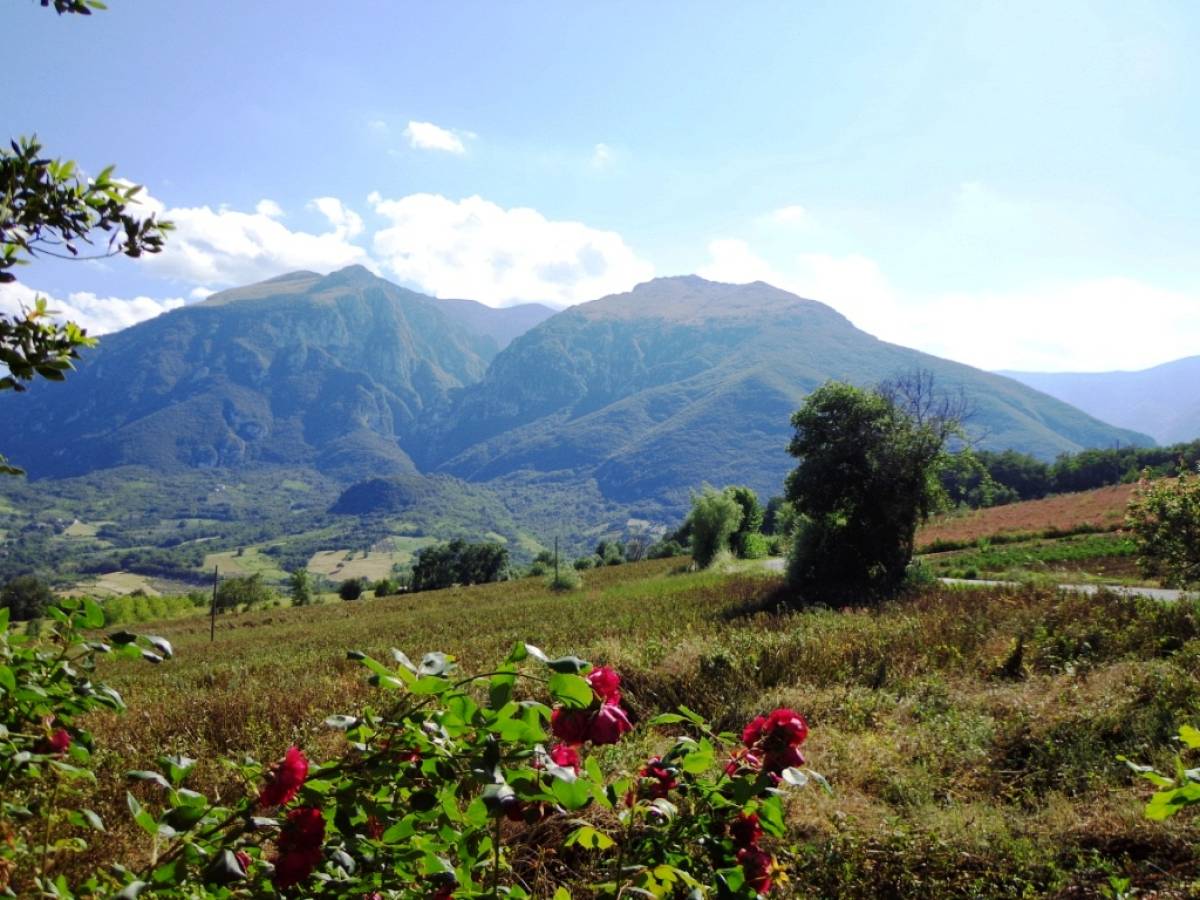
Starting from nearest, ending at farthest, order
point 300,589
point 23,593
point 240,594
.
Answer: point 23,593 < point 240,594 < point 300,589

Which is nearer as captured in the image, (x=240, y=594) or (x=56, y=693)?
(x=56, y=693)

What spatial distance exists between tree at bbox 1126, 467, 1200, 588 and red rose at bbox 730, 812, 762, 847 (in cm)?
1360

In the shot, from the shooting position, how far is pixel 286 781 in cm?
145

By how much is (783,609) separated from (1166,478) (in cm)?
783

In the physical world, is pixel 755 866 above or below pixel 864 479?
below

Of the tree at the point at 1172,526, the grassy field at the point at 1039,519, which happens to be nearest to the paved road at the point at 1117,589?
the tree at the point at 1172,526

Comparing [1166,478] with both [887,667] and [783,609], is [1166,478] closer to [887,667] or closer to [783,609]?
[783,609]

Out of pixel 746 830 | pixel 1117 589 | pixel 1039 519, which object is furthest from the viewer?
pixel 1039 519

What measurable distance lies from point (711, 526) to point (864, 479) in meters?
18.0

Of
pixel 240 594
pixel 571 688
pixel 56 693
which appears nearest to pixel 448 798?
pixel 571 688

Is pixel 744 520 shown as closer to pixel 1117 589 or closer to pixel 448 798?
pixel 1117 589

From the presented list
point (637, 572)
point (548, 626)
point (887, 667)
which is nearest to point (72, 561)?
point (637, 572)

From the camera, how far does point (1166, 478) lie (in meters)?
13.2

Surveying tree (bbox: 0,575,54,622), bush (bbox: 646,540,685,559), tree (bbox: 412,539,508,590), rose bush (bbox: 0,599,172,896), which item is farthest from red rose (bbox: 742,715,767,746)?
tree (bbox: 412,539,508,590)
